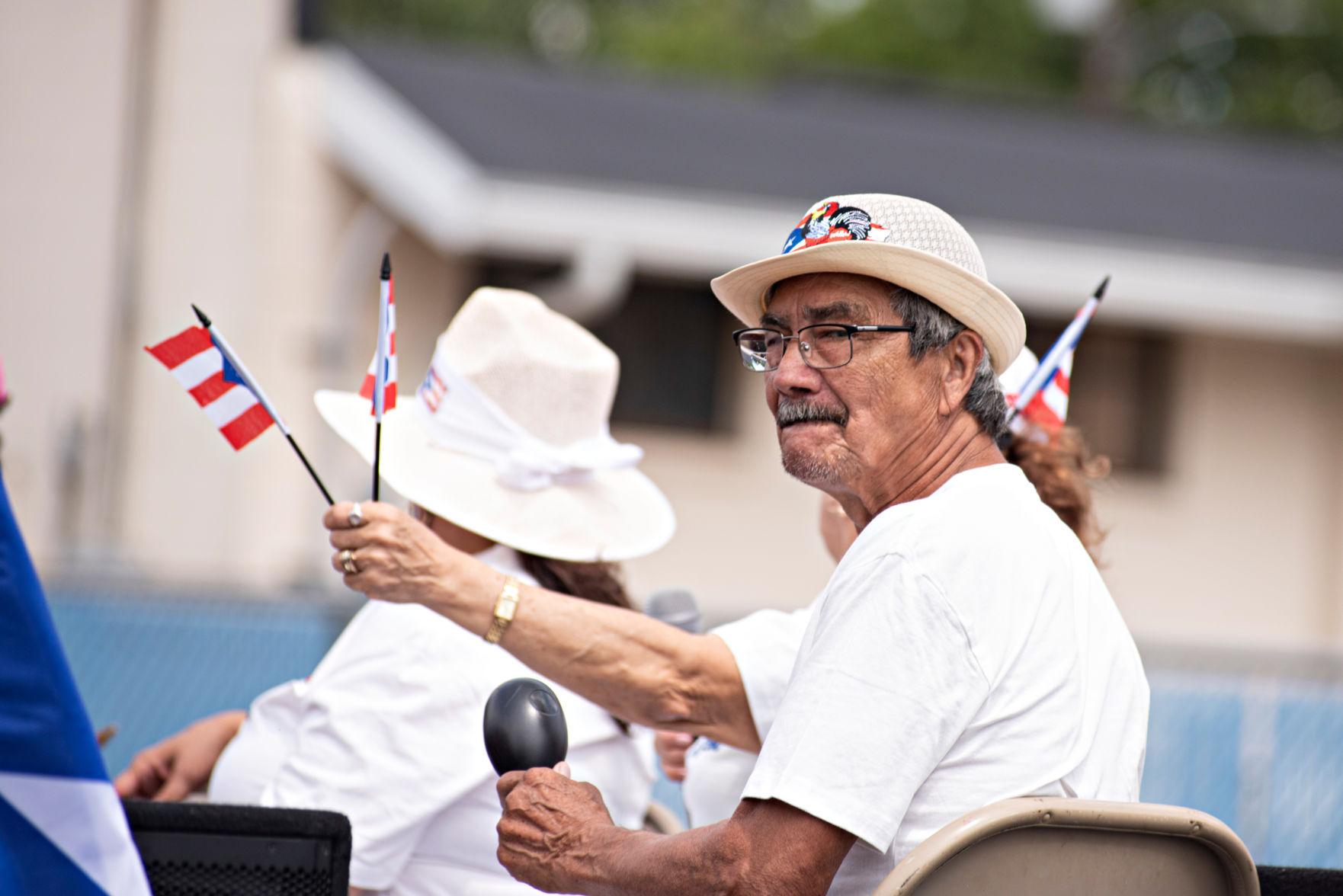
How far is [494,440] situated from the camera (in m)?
3.45

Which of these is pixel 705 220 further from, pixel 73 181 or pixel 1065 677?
pixel 1065 677

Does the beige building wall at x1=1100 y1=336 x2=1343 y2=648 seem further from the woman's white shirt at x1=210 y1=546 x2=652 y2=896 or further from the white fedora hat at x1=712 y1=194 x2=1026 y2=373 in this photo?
the white fedora hat at x1=712 y1=194 x2=1026 y2=373

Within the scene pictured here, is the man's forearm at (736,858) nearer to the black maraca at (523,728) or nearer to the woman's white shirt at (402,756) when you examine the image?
the black maraca at (523,728)

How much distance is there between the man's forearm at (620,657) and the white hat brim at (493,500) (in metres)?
0.30

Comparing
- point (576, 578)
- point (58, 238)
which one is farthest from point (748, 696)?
point (58, 238)

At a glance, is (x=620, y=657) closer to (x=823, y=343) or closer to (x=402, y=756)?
(x=402, y=756)

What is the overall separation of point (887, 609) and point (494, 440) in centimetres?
144

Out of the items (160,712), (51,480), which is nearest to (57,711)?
(160,712)

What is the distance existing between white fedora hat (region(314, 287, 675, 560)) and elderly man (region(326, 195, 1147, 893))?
0.49m

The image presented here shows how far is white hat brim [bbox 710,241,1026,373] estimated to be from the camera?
2.46m

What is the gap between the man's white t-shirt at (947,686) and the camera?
2139mm

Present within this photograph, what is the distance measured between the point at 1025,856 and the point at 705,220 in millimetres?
8453

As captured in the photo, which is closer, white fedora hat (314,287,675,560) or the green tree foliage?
white fedora hat (314,287,675,560)

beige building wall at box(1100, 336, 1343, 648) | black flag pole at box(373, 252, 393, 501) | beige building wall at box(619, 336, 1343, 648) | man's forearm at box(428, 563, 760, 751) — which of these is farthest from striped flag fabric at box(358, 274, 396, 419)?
beige building wall at box(1100, 336, 1343, 648)
